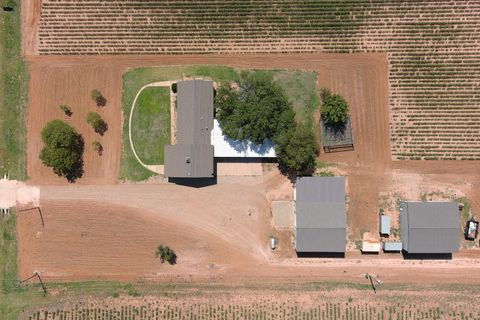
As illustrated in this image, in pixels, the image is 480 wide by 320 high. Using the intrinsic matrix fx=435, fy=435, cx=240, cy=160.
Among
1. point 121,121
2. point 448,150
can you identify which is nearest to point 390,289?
point 448,150

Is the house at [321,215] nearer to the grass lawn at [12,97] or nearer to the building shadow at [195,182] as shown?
the building shadow at [195,182]

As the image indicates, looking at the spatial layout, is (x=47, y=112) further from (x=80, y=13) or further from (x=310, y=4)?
(x=310, y=4)

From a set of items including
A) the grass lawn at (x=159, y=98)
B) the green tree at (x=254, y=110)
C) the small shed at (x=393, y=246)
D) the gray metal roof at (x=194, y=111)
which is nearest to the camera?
the green tree at (x=254, y=110)

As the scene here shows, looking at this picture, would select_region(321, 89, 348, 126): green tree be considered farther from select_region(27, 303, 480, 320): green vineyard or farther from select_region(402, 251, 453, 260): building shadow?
select_region(27, 303, 480, 320): green vineyard

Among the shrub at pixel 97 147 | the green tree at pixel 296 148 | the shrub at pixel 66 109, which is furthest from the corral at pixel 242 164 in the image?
the green tree at pixel 296 148

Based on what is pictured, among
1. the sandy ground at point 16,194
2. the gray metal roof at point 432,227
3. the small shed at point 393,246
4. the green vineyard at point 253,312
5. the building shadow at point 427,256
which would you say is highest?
the sandy ground at point 16,194

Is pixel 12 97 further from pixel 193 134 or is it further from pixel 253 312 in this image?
pixel 253 312

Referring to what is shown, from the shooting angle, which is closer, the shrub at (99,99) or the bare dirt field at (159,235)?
the bare dirt field at (159,235)

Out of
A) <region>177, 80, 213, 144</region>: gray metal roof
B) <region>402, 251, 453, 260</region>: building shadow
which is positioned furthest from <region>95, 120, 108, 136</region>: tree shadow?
<region>402, 251, 453, 260</region>: building shadow
